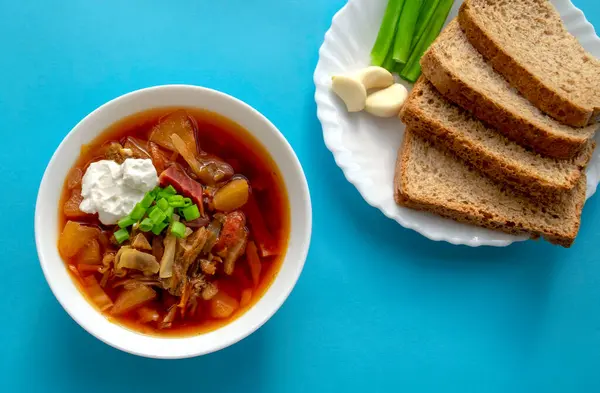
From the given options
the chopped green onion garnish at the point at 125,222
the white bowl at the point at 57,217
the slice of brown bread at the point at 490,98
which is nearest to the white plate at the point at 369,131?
the slice of brown bread at the point at 490,98

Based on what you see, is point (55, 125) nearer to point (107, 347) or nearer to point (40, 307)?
point (40, 307)

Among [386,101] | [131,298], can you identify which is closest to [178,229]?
[131,298]

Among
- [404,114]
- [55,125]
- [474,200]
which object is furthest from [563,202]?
[55,125]

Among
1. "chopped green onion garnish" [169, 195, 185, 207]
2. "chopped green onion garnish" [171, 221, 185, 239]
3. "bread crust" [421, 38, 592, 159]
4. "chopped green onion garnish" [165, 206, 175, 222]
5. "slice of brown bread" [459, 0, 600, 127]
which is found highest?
"slice of brown bread" [459, 0, 600, 127]

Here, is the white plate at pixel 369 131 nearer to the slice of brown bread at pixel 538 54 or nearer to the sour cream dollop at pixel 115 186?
the slice of brown bread at pixel 538 54

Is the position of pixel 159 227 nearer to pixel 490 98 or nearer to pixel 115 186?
pixel 115 186

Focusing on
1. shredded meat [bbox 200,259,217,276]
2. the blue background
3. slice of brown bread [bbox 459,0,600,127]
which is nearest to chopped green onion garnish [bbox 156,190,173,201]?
shredded meat [bbox 200,259,217,276]

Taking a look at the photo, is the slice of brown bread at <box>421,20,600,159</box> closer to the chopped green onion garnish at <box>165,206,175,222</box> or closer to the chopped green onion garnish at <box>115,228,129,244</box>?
the chopped green onion garnish at <box>165,206,175,222</box>
